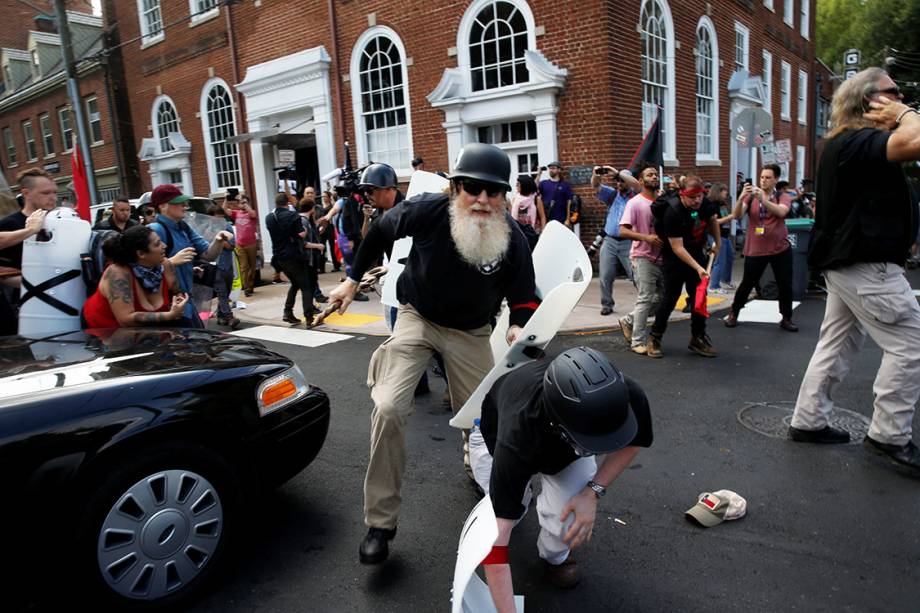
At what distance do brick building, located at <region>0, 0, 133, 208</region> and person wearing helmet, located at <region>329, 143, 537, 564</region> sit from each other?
2164cm

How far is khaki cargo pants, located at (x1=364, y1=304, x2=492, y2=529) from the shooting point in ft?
9.04

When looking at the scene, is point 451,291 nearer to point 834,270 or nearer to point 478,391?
point 478,391

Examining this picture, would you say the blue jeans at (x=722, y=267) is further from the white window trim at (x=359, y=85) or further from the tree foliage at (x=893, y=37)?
the tree foliage at (x=893, y=37)

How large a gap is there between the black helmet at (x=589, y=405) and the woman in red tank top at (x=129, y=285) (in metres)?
2.98

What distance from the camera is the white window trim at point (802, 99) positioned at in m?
21.7

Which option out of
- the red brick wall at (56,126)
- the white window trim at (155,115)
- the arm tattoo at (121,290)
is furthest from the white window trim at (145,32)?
the arm tattoo at (121,290)

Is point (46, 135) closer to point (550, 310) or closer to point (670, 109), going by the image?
point (670, 109)

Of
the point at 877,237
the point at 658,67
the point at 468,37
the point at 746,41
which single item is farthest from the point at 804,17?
the point at 877,237

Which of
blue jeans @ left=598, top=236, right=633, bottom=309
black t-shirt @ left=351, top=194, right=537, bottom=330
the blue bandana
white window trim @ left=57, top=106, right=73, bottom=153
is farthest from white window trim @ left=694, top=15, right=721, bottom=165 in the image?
white window trim @ left=57, top=106, right=73, bottom=153

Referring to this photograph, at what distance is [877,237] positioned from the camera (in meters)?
3.37

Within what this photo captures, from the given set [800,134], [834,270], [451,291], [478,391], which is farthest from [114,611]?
[800,134]

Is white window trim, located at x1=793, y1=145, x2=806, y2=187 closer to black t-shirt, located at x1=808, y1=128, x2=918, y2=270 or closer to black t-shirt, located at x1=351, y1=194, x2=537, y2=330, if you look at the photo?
black t-shirt, located at x1=808, y1=128, x2=918, y2=270

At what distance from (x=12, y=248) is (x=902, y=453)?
20.9ft

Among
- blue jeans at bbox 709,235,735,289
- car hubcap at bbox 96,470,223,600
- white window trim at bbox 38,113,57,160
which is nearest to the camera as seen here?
car hubcap at bbox 96,470,223,600
